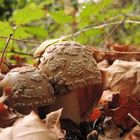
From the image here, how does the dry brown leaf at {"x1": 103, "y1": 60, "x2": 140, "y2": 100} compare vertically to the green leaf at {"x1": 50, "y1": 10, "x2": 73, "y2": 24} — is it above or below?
above

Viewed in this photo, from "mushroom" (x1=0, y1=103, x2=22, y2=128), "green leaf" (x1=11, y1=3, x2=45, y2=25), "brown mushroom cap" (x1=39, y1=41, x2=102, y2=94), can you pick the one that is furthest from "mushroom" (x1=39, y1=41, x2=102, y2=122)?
"green leaf" (x1=11, y1=3, x2=45, y2=25)

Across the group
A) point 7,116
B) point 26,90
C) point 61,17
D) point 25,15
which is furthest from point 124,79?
point 61,17

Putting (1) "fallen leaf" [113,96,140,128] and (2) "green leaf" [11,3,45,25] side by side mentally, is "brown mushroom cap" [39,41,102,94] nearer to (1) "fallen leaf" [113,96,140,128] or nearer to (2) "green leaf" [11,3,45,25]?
(1) "fallen leaf" [113,96,140,128]

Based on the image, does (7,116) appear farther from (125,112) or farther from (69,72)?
(125,112)

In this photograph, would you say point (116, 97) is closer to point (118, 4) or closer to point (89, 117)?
point (89, 117)

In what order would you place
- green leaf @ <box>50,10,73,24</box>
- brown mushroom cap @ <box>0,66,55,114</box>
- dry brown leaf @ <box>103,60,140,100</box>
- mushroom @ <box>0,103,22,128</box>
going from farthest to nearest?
1. green leaf @ <box>50,10,73,24</box>
2. dry brown leaf @ <box>103,60,140,100</box>
3. brown mushroom cap @ <box>0,66,55,114</box>
4. mushroom @ <box>0,103,22,128</box>

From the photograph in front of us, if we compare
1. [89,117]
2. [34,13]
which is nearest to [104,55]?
[34,13]
